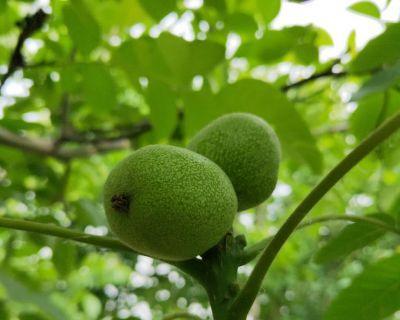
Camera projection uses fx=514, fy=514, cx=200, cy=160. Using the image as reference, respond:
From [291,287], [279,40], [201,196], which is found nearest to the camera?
[201,196]

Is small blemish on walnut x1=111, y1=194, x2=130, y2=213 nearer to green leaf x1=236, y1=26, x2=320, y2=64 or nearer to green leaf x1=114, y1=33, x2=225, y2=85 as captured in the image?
green leaf x1=114, y1=33, x2=225, y2=85

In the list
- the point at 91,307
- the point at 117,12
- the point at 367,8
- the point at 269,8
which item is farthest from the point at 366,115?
the point at 91,307

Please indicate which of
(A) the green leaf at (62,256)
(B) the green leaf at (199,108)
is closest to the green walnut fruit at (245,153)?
(B) the green leaf at (199,108)

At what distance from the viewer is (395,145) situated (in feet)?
5.50

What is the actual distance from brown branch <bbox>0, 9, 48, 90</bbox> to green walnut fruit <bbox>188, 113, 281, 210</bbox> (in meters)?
0.58

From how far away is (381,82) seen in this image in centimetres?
119

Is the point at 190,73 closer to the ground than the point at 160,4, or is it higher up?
closer to the ground

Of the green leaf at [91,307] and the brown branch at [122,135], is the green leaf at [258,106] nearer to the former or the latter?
the brown branch at [122,135]

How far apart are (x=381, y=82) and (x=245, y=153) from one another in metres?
0.35

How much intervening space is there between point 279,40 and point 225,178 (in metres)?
0.88

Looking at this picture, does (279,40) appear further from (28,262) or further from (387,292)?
(28,262)

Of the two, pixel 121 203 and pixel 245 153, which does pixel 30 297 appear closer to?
pixel 121 203

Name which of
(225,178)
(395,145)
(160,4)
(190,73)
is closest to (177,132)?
(190,73)

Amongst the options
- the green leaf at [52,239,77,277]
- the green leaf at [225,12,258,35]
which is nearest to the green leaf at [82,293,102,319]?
the green leaf at [52,239,77,277]
